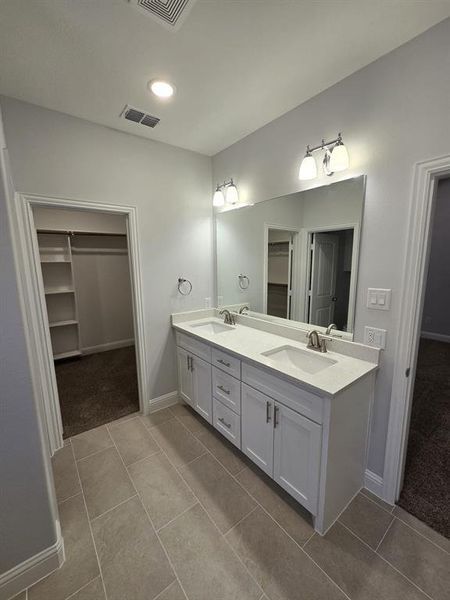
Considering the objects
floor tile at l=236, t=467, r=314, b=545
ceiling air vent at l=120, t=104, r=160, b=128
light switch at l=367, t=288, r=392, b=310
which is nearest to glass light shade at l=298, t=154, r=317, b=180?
light switch at l=367, t=288, r=392, b=310

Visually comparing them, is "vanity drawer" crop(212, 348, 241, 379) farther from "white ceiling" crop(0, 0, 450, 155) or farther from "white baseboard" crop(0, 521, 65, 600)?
"white ceiling" crop(0, 0, 450, 155)

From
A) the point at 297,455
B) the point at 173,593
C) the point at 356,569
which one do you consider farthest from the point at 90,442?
the point at 356,569

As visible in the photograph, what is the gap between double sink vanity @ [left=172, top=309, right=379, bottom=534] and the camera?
1311 millimetres

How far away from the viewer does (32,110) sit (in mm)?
1731

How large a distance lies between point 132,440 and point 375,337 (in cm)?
213

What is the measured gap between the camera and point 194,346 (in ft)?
7.45

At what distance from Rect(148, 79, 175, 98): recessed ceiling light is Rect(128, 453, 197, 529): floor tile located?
2684mm

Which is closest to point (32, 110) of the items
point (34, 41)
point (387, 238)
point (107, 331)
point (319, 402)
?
point (34, 41)

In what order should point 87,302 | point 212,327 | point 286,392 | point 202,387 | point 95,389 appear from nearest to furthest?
point 286,392 → point 202,387 → point 212,327 → point 95,389 → point 87,302

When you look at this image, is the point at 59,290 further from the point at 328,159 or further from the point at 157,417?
the point at 328,159

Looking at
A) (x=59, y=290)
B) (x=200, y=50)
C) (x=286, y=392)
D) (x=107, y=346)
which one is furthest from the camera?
(x=107, y=346)

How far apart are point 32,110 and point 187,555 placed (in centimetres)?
298

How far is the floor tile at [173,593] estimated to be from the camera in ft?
3.68

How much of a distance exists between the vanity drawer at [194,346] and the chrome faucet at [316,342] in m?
0.82
